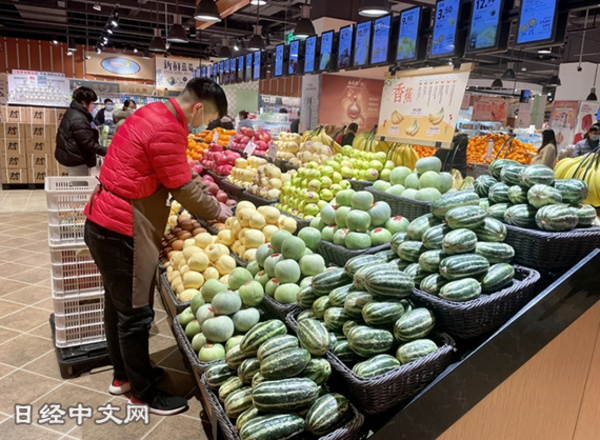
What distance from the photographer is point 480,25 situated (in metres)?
5.14

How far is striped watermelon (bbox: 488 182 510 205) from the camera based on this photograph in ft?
6.68

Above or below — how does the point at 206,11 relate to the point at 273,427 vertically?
above

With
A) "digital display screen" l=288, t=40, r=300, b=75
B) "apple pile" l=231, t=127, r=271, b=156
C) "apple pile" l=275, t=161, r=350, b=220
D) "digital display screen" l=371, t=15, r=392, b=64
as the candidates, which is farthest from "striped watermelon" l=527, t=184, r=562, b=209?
"digital display screen" l=288, t=40, r=300, b=75

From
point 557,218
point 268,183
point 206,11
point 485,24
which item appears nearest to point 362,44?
point 485,24

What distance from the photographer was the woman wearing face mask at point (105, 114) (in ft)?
39.5

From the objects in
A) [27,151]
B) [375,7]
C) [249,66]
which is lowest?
[27,151]

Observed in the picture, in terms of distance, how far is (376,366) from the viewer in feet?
4.90

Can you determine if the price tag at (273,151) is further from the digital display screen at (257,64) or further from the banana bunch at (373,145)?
the digital display screen at (257,64)

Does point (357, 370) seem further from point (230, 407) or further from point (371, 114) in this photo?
point (371, 114)

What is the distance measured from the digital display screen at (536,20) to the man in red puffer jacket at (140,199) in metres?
3.73

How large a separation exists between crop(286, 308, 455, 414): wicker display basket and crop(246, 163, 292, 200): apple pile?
234 cm

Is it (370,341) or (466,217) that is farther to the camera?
(466,217)

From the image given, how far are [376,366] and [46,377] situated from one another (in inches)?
107

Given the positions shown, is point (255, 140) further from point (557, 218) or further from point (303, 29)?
point (557, 218)
